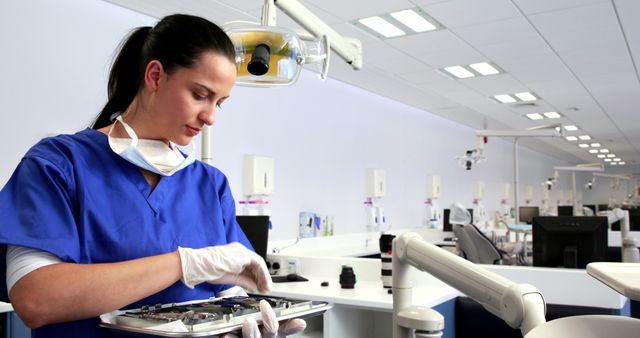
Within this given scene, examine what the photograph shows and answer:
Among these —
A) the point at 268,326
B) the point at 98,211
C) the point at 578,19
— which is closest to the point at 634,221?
the point at 578,19

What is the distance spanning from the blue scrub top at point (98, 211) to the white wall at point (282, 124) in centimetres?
240

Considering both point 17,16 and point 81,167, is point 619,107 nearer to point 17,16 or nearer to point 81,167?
point 17,16

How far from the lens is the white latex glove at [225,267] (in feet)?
3.29

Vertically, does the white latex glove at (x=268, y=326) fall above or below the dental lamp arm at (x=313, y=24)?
below

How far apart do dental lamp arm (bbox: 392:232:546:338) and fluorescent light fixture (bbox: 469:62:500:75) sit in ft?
15.3

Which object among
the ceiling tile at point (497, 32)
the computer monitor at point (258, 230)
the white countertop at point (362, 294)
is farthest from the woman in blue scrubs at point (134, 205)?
the ceiling tile at point (497, 32)

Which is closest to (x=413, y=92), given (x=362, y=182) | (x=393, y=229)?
(x=362, y=182)

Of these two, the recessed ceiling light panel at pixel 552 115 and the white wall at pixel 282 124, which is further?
the recessed ceiling light panel at pixel 552 115

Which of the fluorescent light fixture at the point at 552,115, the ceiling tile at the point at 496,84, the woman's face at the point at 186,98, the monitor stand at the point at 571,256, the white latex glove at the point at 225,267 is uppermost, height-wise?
the ceiling tile at the point at 496,84

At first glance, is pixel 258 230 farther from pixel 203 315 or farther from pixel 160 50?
pixel 203 315

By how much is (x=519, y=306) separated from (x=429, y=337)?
22 cm

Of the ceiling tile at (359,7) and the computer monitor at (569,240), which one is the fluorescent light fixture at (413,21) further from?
the computer monitor at (569,240)

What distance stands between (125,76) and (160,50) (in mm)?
148

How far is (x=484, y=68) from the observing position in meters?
5.46
